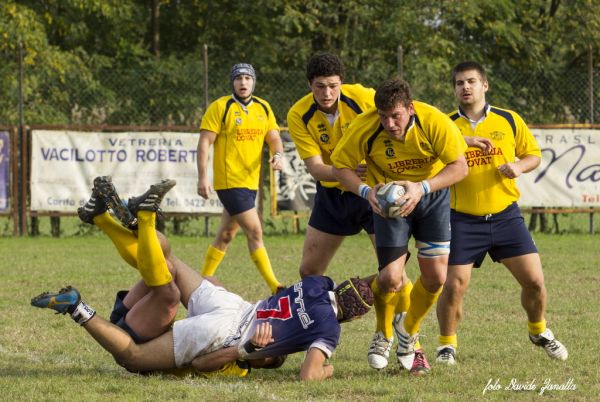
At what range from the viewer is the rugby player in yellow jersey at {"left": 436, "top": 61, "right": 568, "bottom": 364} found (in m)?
7.32

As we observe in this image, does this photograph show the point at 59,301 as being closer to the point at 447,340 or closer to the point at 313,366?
the point at 313,366

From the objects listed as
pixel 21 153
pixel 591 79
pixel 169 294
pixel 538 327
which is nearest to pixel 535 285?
pixel 538 327

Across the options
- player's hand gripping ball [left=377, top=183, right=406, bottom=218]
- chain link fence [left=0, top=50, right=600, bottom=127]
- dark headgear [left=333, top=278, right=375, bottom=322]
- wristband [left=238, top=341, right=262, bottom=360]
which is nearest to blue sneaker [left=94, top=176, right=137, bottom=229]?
wristband [left=238, top=341, right=262, bottom=360]

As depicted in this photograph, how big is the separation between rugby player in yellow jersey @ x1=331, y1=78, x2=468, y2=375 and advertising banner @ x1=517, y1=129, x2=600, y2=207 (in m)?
9.70

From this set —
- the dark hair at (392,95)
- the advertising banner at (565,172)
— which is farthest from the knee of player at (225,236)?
the advertising banner at (565,172)

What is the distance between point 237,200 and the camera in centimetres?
1098

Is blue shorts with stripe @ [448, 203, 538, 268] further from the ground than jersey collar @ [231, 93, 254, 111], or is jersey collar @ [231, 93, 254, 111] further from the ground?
jersey collar @ [231, 93, 254, 111]

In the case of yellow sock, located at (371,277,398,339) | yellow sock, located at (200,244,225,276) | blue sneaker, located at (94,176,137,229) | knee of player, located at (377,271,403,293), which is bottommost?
yellow sock, located at (200,244,225,276)

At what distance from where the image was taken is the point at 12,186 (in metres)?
16.5

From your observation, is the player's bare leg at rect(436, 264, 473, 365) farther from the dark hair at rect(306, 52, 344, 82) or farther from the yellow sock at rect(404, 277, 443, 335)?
the dark hair at rect(306, 52, 344, 82)

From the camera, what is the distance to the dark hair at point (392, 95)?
21.0 feet

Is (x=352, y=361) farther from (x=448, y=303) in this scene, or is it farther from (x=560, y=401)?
(x=560, y=401)

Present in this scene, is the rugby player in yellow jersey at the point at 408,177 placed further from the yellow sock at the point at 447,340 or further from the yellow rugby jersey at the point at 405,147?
the yellow sock at the point at 447,340

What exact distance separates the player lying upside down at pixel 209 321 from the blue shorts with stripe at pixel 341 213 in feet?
3.36
